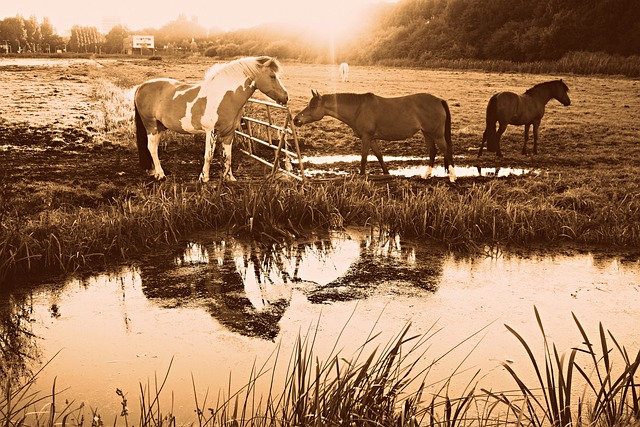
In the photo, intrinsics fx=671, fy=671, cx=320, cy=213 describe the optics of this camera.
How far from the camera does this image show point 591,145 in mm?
9133

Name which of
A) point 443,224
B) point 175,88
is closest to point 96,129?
point 175,88

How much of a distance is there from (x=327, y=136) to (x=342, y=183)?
347 centimetres

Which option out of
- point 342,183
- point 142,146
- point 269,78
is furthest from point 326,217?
point 142,146

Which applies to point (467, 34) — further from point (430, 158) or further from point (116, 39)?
point (116, 39)

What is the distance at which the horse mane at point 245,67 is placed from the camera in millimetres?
6629

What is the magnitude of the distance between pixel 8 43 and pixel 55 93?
11.4 feet

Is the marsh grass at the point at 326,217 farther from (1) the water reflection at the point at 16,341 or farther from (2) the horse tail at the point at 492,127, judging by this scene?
(2) the horse tail at the point at 492,127

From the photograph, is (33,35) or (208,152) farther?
(33,35)

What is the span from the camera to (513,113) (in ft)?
30.5

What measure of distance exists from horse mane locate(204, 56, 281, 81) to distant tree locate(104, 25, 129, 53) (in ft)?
42.9

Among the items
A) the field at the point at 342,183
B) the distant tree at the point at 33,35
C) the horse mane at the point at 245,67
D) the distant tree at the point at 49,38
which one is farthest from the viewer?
the distant tree at the point at 49,38

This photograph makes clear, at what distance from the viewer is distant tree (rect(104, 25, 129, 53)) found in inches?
741

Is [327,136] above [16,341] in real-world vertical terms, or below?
above

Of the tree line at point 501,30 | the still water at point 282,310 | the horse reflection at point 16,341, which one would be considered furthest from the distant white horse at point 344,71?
the horse reflection at point 16,341
